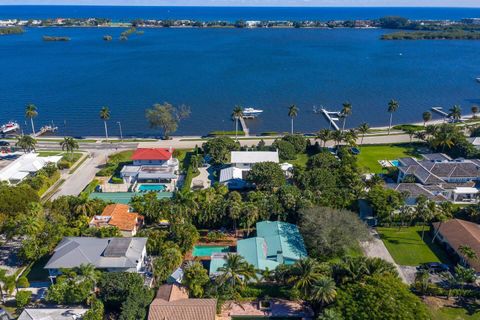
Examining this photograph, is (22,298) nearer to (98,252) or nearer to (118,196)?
(98,252)

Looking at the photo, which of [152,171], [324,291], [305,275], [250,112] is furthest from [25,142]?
[324,291]

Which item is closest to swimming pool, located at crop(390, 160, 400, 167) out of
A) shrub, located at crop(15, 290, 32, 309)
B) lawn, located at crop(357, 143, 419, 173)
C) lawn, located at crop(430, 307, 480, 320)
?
lawn, located at crop(357, 143, 419, 173)

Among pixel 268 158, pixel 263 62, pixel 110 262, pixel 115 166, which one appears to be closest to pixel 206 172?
pixel 268 158

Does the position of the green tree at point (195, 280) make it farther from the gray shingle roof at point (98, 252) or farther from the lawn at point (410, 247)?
the lawn at point (410, 247)

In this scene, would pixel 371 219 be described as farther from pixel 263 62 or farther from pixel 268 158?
pixel 263 62

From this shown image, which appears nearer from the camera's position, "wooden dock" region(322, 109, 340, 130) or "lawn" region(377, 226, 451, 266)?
"lawn" region(377, 226, 451, 266)

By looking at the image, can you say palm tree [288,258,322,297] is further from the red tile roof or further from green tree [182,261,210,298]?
the red tile roof
